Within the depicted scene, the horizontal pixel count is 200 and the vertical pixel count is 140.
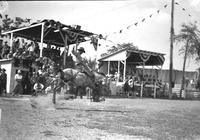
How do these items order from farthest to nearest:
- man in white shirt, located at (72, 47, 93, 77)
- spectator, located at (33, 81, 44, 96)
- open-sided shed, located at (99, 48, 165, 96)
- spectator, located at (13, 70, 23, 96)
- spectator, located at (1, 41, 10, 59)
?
open-sided shed, located at (99, 48, 165, 96)
spectator, located at (1, 41, 10, 59)
spectator, located at (13, 70, 23, 96)
spectator, located at (33, 81, 44, 96)
man in white shirt, located at (72, 47, 93, 77)

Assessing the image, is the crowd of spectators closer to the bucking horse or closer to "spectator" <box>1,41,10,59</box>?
"spectator" <box>1,41,10,59</box>

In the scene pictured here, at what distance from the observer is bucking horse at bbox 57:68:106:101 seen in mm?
13453

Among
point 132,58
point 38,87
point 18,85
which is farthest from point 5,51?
point 132,58

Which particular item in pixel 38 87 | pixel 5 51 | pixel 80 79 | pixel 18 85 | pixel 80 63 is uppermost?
pixel 5 51

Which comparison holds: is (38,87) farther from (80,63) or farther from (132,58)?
(132,58)

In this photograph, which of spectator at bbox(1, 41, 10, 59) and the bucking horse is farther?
spectator at bbox(1, 41, 10, 59)

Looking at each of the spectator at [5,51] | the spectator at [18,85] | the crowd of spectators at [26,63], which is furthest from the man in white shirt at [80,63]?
the spectator at [5,51]

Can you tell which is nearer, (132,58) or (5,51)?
(5,51)

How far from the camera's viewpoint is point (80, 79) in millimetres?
13656

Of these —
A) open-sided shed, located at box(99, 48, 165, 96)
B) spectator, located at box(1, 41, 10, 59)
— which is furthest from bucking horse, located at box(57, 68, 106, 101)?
open-sided shed, located at box(99, 48, 165, 96)

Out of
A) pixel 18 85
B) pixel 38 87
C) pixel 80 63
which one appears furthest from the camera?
pixel 18 85

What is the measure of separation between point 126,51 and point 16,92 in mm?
13155

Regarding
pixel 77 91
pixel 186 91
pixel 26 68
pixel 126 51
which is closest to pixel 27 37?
pixel 26 68

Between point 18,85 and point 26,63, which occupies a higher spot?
point 26,63
